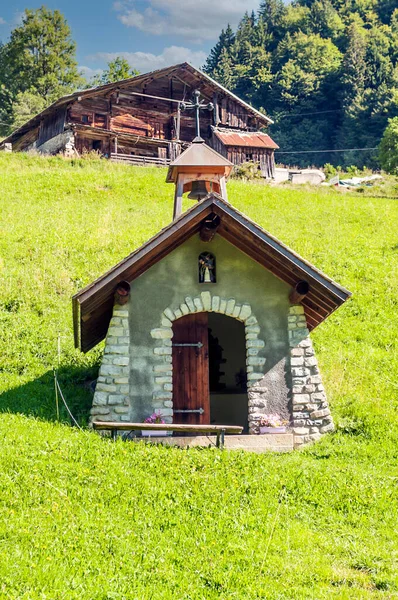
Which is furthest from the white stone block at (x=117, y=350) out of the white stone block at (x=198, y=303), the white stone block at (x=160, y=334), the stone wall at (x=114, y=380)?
the white stone block at (x=198, y=303)

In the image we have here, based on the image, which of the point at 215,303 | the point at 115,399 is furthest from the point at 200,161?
the point at 115,399

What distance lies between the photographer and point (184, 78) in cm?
4275

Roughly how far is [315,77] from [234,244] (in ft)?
258

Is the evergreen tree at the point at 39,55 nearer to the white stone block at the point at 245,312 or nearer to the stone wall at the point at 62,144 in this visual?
the stone wall at the point at 62,144

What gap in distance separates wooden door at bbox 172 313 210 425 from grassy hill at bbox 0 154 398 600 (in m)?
1.58

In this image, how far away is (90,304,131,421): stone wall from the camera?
432 inches

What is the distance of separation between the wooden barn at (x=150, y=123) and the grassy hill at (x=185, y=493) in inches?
903

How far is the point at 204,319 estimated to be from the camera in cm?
1187

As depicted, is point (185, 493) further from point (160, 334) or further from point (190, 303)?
point (190, 303)

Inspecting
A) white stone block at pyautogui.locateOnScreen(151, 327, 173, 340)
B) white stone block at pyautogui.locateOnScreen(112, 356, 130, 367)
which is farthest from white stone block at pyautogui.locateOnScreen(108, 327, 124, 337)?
white stone block at pyautogui.locateOnScreen(151, 327, 173, 340)

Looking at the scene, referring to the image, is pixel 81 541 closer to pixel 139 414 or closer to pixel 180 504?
pixel 180 504

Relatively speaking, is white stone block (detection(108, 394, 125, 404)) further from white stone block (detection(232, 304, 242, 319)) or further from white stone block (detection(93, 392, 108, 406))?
white stone block (detection(232, 304, 242, 319))

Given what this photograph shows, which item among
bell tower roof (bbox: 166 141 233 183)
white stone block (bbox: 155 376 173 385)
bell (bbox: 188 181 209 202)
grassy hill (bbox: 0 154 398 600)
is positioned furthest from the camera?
bell (bbox: 188 181 209 202)

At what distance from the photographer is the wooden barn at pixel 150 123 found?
130 ft
